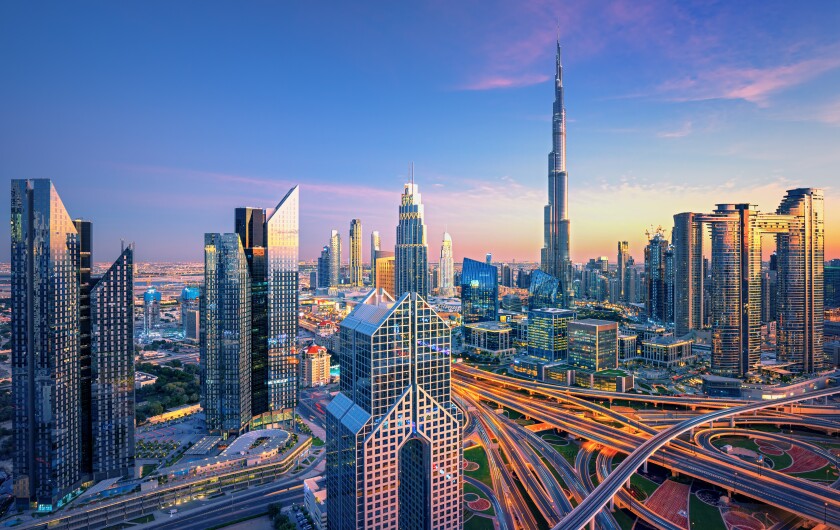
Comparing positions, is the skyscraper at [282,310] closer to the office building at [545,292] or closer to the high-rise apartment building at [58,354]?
the high-rise apartment building at [58,354]

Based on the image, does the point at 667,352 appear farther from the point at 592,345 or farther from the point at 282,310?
the point at 282,310

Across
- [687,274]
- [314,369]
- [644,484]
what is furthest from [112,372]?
[687,274]

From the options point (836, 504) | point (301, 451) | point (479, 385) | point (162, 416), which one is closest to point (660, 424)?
point (836, 504)

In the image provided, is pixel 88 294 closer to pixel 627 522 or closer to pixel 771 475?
pixel 627 522

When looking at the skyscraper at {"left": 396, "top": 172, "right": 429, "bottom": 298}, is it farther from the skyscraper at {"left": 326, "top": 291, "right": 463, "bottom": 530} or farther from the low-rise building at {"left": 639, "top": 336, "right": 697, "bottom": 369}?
the skyscraper at {"left": 326, "top": 291, "right": 463, "bottom": 530}

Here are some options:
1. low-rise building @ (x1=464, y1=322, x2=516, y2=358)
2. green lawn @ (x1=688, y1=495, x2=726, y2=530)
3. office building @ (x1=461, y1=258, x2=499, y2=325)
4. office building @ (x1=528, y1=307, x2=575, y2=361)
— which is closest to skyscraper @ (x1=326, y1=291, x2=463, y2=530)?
green lawn @ (x1=688, y1=495, x2=726, y2=530)

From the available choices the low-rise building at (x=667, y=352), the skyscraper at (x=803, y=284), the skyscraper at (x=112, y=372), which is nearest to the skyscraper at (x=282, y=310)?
the skyscraper at (x=112, y=372)

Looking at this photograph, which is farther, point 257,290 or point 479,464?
point 257,290

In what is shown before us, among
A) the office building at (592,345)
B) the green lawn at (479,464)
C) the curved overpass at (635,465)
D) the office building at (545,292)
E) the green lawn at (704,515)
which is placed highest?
the office building at (545,292)
